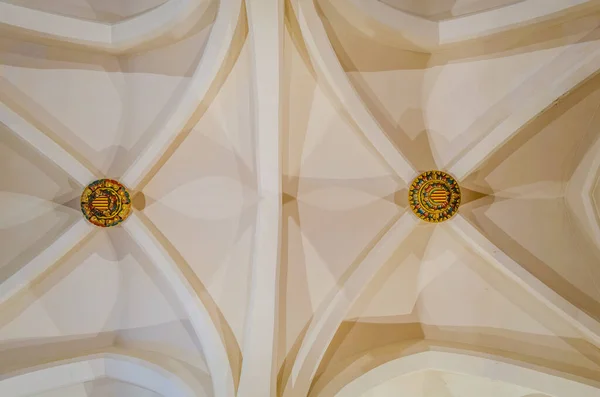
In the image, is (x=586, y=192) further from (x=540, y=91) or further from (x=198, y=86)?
(x=198, y=86)

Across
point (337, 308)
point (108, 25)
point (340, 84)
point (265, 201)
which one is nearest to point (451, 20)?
point (340, 84)

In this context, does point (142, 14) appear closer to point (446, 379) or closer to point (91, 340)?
point (91, 340)

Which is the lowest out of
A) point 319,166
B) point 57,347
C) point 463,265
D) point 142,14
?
point 57,347

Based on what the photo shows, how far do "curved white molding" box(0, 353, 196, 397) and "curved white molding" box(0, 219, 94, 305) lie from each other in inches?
41.2

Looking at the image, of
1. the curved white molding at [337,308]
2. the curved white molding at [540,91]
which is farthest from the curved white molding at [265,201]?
the curved white molding at [540,91]

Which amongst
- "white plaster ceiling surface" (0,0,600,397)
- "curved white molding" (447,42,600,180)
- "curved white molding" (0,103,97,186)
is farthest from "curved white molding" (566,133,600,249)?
"curved white molding" (0,103,97,186)

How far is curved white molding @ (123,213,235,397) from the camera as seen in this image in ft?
20.2

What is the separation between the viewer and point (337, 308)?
6484mm

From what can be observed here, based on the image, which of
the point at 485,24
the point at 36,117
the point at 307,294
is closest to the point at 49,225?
the point at 36,117

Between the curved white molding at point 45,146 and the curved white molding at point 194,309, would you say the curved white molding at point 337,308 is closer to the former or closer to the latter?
the curved white molding at point 194,309

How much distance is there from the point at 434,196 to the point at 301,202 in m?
1.77

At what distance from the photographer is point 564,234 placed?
680cm

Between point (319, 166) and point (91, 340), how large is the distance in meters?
3.87

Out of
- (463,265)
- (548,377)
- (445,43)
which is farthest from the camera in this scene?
(463,265)
